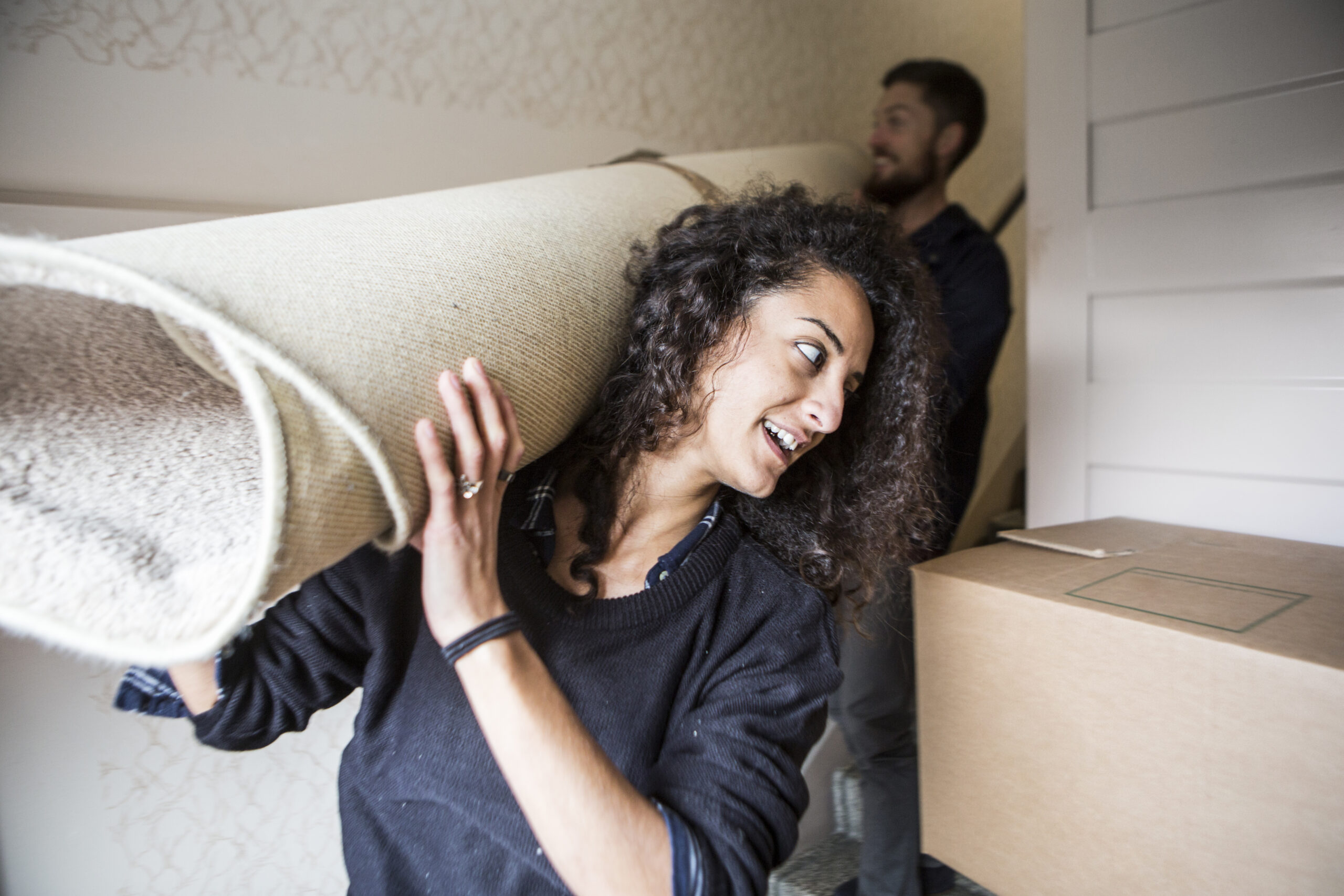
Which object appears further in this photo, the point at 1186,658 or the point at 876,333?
the point at 876,333

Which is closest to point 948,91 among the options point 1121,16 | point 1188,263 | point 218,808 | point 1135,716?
point 1121,16

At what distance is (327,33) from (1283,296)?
5.16 ft

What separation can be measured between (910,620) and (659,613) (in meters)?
0.86

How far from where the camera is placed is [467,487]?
A: 0.63 metres

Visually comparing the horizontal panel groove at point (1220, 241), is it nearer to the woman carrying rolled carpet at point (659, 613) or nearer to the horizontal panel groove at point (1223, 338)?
the horizontal panel groove at point (1223, 338)

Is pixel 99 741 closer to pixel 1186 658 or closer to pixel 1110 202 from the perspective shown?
pixel 1186 658

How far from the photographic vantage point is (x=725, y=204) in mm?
934

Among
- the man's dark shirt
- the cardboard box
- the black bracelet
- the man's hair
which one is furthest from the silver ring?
the man's hair

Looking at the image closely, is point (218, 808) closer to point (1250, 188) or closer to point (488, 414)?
point (488, 414)

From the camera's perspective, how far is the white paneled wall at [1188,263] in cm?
122

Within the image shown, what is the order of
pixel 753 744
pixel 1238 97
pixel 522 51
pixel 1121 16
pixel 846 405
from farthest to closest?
pixel 522 51 < pixel 1121 16 < pixel 1238 97 < pixel 846 405 < pixel 753 744

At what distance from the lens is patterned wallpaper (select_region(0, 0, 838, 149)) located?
3.55 ft

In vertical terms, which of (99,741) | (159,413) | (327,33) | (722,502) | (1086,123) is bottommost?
(99,741)

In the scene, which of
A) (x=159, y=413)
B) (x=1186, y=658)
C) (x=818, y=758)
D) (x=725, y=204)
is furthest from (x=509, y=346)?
(x=818, y=758)
